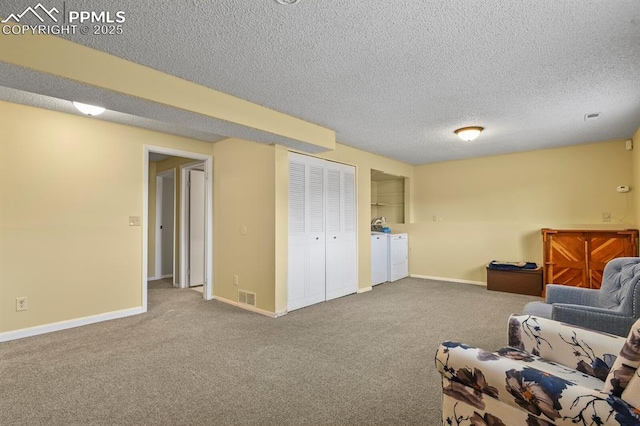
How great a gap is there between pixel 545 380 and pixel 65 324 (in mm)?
4308

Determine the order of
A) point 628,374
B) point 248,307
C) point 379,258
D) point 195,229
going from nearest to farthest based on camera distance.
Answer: point 628,374
point 248,307
point 195,229
point 379,258

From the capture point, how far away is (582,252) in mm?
4664

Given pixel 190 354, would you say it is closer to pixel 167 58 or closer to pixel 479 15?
pixel 167 58

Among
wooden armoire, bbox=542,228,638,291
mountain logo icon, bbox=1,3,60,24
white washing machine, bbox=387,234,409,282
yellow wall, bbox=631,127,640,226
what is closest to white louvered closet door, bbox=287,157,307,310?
white washing machine, bbox=387,234,409,282

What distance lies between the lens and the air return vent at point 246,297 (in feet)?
13.9

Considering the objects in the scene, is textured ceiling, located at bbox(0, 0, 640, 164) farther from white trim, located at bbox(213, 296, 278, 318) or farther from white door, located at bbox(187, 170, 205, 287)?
white door, located at bbox(187, 170, 205, 287)

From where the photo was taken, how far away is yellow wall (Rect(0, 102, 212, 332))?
325 cm

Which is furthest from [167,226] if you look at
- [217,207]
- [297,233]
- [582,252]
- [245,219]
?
[582,252]

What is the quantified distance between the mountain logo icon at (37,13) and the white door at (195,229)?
3860 mm

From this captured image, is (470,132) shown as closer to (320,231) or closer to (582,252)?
(320,231)

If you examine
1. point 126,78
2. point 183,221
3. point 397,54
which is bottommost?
point 183,221

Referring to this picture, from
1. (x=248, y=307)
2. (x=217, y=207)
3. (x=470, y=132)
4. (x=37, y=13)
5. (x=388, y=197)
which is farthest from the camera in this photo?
(x=388, y=197)

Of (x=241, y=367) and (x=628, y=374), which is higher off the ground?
(x=628, y=374)

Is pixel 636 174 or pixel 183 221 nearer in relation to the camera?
pixel 636 174
